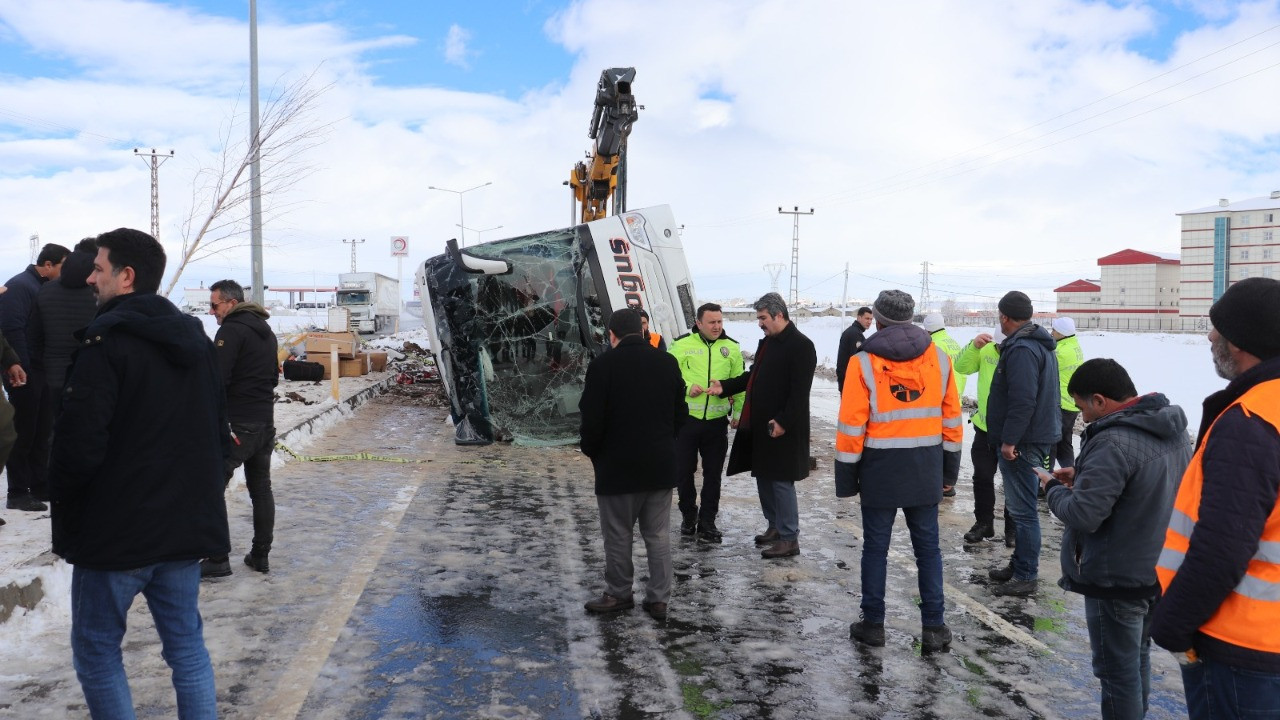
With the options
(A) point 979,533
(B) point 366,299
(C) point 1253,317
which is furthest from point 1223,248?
(C) point 1253,317

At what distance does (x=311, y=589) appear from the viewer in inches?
219

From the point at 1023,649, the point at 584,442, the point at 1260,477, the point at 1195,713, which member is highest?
the point at 1260,477

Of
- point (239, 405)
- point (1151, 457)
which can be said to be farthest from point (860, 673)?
point (239, 405)

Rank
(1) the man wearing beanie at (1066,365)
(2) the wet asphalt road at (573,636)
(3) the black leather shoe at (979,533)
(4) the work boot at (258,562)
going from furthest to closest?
1. (1) the man wearing beanie at (1066,365)
2. (3) the black leather shoe at (979,533)
3. (4) the work boot at (258,562)
4. (2) the wet asphalt road at (573,636)

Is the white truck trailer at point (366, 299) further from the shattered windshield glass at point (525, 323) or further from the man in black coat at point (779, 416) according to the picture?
the man in black coat at point (779, 416)

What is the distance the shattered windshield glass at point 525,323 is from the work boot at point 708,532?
15.0 feet

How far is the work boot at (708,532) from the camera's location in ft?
23.1

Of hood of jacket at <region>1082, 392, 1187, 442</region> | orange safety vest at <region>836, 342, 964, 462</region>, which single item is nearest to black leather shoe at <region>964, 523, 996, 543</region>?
orange safety vest at <region>836, 342, 964, 462</region>

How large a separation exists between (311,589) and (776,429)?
3.18 metres

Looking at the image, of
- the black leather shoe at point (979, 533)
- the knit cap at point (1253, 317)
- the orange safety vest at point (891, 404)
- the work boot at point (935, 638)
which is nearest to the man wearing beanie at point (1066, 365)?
the black leather shoe at point (979, 533)

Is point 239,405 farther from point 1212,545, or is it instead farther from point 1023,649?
point 1212,545

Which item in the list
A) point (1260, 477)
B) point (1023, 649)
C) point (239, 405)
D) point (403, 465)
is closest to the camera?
point (1260, 477)

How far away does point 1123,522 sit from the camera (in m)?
3.45

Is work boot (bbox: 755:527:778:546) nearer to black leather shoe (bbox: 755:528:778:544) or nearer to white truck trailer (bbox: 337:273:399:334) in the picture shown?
black leather shoe (bbox: 755:528:778:544)
